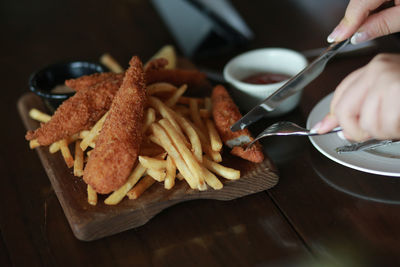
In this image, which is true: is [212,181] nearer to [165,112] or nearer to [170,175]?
[170,175]

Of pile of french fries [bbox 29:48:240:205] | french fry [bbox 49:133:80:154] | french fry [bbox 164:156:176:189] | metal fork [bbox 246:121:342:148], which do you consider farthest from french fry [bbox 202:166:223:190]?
french fry [bbox 49:133:80:154]

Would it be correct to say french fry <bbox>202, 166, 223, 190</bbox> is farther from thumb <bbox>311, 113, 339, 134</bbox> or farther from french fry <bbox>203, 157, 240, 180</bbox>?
thumb <bbox>311, 113, 339, 134</bbox>

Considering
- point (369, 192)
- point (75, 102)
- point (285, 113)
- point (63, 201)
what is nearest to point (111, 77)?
point (75, 102)

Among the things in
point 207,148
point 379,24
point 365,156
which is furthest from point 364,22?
point 207,148

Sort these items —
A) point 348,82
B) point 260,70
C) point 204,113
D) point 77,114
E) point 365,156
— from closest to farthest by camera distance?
point 348,82
point 365,156
point 77,114
point 204,113
point 260,70

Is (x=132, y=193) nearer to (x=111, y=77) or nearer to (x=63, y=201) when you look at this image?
(x=63, y=201)

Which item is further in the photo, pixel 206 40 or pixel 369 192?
pixel 206 40
